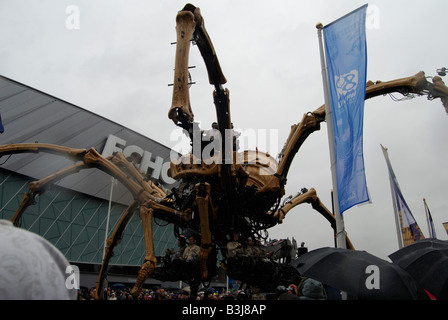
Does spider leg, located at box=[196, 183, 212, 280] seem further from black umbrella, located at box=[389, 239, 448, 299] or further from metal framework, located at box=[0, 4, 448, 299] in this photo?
black umbrella, located at box=[389, 239, 448, 299]

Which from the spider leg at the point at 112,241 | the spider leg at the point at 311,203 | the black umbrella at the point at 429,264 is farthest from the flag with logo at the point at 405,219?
the spider leg at the point at 112,241

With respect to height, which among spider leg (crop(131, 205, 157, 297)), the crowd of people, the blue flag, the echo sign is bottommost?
the crowd of people

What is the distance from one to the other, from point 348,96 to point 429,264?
358cm

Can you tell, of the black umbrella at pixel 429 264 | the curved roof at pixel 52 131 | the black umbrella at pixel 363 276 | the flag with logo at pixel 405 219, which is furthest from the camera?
the curved roof at pixel 52 131

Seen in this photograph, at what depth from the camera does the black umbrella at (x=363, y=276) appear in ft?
10.9

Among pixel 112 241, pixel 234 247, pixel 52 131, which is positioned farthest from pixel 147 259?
pixel 52 131

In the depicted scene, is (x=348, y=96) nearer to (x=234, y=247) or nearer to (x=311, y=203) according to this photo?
(x=234, y=247)

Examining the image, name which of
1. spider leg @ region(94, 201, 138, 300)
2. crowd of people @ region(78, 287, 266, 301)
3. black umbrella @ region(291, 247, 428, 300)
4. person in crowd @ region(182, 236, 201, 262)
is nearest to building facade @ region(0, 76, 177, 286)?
crowd of people @ region(78, 287, 266, 301)

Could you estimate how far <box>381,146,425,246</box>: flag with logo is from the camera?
11.4m

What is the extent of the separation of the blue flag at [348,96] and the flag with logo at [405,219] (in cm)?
690

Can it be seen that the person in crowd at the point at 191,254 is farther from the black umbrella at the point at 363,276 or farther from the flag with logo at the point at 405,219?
the flag with logo at the point at 405,219

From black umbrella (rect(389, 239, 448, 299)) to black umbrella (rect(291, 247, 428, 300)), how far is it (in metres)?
0.16

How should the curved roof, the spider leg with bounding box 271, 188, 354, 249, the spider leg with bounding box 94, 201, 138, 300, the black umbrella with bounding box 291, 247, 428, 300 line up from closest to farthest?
the black umbrella with bounding box 291, 247, 428, 300, the spider leg with bounding box 94, 201, 138, 300, the spider leg with bounding box 271, 188, 354, 249, the curved roof
